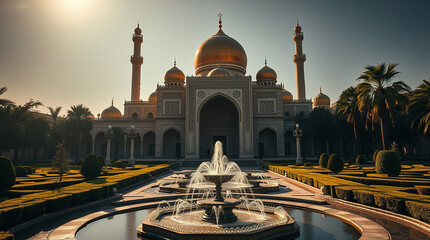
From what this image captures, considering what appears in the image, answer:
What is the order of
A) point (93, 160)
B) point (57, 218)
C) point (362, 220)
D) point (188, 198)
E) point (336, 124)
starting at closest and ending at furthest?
point (362, 220) → point (57, 218) → point (188, 198) → point (93, 160) → point (336, 124)

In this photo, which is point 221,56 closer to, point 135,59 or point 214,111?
point 214,111

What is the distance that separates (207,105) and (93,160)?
62.2 ft

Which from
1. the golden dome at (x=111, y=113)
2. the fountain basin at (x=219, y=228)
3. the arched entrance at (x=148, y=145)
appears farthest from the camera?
the golden dome at (x=111, y=113)

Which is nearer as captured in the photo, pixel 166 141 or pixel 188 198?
pixel 188 198

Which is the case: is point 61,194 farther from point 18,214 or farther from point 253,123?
point 253,123

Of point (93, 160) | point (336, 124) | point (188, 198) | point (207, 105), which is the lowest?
point (188, 198)

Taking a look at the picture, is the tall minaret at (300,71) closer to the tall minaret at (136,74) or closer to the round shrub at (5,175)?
the tall minaret at (136,74)

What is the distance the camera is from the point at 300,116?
28.7 meters

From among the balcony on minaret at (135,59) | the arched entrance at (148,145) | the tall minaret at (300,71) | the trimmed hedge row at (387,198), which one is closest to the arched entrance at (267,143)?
the tall minaret at (300,71)

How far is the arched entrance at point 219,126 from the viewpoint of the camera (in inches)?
1163

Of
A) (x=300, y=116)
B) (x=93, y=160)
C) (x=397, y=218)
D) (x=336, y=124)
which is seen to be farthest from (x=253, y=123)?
(x=397, y=218)

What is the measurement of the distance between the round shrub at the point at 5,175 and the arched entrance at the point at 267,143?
23980mm

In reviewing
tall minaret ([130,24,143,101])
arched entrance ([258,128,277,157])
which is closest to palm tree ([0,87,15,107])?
tall minaret ([130,24,143,101])

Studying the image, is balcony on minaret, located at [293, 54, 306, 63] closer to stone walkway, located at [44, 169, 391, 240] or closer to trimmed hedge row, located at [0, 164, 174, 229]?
stone walkway, located at [44, 169, 391, 240]
